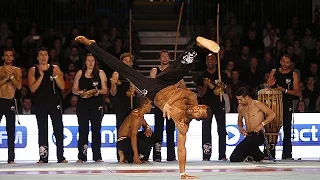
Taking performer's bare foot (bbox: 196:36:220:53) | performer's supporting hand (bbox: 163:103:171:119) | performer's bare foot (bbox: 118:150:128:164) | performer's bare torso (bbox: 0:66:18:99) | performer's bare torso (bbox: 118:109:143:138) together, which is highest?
performer's bare foot (bbox: 196:36:220:53)

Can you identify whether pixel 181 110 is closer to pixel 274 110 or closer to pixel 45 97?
pixel 45 97

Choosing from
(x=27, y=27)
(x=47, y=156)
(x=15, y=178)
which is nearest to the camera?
(x=15, y=178)

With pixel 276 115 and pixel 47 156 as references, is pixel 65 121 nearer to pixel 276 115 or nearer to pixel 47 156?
pixel 47 156

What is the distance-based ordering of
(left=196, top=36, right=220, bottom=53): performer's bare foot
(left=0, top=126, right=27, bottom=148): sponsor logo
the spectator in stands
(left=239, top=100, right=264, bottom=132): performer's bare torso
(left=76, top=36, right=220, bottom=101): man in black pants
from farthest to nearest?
the spectator in stands, (left=0, top=126, right=27, bottom=148): sponsor logo, (left=239, top=100, right=264, bottom=132): performer's bare torso, (left=76, top=36, right=220, bottom=101): man in black pants, (left=196, top=36, right=220, bottom=53): performer's bare foot

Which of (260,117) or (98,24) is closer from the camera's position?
(260,117)

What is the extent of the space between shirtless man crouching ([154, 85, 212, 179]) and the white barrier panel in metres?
2.99

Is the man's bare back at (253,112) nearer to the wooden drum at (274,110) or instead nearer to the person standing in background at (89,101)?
the wooden drum at (274,110)

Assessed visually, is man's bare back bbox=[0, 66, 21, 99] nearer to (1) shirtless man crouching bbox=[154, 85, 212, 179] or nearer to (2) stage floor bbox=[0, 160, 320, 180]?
(2) stage floor bbox=[0, 160, 320, 180]

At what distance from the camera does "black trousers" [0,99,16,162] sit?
11.9 meters

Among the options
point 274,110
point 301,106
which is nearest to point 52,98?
point 274,110

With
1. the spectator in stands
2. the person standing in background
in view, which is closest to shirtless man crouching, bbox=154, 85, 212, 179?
the person standing in background

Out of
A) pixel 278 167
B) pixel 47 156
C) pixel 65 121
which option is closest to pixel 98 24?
pixel 65 121

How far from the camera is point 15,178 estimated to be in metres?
9.77

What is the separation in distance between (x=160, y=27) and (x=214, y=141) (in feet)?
17.7
